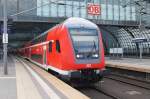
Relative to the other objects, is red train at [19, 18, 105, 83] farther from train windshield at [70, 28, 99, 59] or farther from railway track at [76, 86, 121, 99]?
railway track at [76, 86, 121, 99]

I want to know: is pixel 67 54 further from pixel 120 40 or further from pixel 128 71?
pixel 120 40

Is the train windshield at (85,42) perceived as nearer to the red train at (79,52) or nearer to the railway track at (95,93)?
the red train at (79,52)

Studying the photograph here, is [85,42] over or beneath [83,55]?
over

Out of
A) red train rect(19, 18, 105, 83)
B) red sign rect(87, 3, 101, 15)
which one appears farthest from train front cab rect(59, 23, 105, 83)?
red sign rect(87, 3, 101, 15)

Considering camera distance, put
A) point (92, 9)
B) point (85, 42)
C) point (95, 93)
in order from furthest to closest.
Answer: point (92, 9)
point (85, 42)
point (95, 93)

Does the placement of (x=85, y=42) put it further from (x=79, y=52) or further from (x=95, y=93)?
(x=95, y=93)

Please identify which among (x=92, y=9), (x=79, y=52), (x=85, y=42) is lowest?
(x=79, y=52)

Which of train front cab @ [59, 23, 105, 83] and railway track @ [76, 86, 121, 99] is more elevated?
train front cab @ [59, 23, 105, 83]

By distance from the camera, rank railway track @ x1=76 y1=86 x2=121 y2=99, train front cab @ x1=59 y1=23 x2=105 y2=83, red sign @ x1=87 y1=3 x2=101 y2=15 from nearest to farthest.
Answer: railway track @ x1=76 y1=86 x2=121 y2=99
train front cab @ x1=59 y1=23 x2=105 y2=83
red sign @ x1=87 y1=3 x2=101 y2=15

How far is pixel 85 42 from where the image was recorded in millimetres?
19312

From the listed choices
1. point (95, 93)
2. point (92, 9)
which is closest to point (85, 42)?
point (95, 93)

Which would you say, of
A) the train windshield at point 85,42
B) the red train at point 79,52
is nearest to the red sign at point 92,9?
the red train at point 79,52

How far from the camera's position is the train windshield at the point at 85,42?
19.0 metres

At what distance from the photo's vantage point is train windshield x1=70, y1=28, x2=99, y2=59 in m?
19.0
